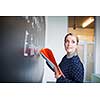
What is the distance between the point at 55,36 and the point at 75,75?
0.55 m

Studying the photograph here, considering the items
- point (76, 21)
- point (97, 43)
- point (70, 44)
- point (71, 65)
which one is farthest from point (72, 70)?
point (76, 21)

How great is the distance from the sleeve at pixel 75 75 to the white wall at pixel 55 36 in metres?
0.13

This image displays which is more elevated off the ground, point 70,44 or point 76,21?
point 76,21

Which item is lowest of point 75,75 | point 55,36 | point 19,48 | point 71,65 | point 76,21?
point 75,75

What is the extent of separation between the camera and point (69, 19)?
9.60 ft

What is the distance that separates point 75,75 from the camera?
114 inches

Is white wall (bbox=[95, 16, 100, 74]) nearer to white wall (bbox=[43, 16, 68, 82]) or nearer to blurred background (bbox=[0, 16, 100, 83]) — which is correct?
blurred background (bbox=[0, 16, 100, 83])

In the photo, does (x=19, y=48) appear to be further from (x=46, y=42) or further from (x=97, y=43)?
(x=97, y=43)

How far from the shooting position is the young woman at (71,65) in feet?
9.52
